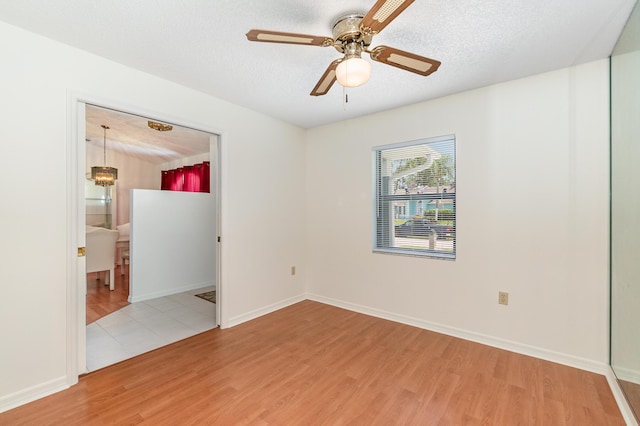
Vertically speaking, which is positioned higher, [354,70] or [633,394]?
[354,70]

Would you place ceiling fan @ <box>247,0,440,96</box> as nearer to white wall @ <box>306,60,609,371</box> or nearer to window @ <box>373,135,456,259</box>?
white wall @ <box>306,60,609,371</box>

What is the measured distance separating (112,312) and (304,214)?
2.65 meters

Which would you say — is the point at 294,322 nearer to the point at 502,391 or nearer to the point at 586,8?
the point at 502,391

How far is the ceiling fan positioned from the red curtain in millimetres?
4074

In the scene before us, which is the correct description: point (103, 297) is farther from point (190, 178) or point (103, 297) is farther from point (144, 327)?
point (190, 178)

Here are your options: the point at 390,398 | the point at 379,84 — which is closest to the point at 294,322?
the point at 390,398

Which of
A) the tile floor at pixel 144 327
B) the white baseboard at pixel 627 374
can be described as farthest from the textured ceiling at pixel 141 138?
the white baseboard at pixel 627 374

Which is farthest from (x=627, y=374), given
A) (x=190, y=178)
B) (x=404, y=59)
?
(x=190, y=178)

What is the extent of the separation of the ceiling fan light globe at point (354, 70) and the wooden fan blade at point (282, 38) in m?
0.18

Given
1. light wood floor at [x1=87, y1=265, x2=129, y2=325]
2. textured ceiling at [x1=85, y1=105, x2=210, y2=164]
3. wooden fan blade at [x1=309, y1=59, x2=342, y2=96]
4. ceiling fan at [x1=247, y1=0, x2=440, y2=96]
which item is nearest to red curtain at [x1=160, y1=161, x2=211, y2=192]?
textured ceiling at [x1=85, y1=105, x2=210, y2=164]

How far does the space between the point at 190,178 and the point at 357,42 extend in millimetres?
4914

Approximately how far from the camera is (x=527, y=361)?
237 cm

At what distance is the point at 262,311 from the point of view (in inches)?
136

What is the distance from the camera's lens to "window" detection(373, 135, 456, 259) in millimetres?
3006
